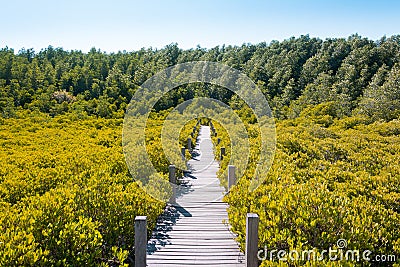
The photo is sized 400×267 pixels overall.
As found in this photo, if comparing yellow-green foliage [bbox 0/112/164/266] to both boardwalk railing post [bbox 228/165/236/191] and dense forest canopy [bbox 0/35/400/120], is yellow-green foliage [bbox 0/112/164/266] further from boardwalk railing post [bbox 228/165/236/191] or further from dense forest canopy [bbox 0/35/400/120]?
dense forest canopy [bbox 0/35/400/120]

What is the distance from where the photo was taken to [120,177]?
20.5 ft

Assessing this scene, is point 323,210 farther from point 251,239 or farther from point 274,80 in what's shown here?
point 274,80

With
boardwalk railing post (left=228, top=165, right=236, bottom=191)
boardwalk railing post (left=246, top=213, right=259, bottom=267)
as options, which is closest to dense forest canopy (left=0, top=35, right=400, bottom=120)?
boardwalk railing post (left=228, top=165, right=236, bottom=191)

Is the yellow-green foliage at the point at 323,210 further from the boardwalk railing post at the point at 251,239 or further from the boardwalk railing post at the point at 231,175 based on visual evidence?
the boardwalk railing post at the point at 231,175

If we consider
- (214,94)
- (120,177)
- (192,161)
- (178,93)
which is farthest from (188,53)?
(120,177)

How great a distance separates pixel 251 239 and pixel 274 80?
38.8m

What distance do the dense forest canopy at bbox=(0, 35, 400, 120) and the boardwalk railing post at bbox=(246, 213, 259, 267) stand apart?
81.1ft

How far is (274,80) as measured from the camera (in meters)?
41.0

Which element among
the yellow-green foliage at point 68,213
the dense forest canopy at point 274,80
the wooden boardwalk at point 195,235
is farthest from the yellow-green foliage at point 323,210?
the dense forest canopy at point 274,80

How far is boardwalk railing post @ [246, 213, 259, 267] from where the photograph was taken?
3.75 metres

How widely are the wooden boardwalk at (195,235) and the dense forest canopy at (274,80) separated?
839 inches

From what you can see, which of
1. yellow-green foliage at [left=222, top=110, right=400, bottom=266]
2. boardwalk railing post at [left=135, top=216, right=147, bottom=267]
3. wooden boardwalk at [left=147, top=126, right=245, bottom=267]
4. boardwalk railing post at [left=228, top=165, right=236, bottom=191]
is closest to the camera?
yellow-green foliage at [left=222, top=110, right=400, bottom=266]

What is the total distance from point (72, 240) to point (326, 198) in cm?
278

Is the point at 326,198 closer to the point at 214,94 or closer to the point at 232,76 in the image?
the point at 232,76
